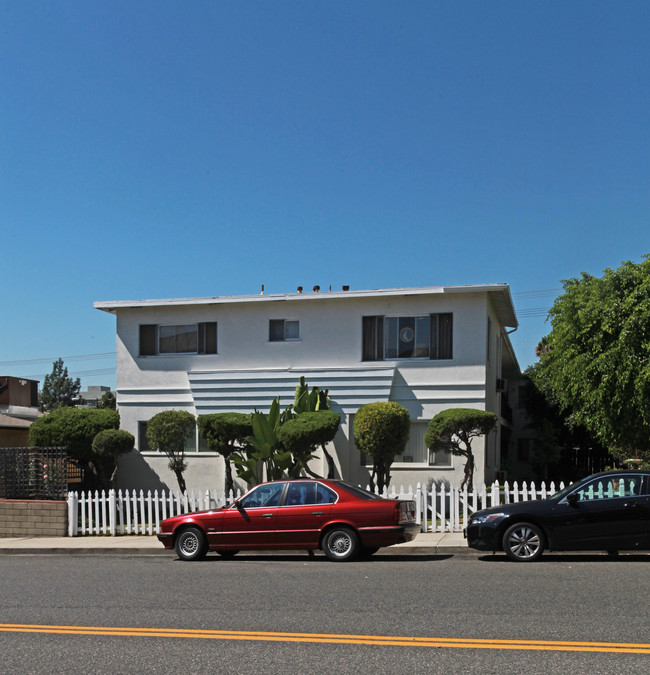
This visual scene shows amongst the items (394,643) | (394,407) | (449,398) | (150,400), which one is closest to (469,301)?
(449,398)

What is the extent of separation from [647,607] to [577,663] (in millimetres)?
2586

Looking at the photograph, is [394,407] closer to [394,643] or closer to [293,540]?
[293,540]

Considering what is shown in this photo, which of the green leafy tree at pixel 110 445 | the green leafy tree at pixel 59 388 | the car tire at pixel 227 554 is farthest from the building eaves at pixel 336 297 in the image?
the green leafy tree at pixel 59 388

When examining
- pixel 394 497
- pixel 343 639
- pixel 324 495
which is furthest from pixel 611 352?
pixel 343 639

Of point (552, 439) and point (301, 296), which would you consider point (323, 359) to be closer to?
point (301, 296)

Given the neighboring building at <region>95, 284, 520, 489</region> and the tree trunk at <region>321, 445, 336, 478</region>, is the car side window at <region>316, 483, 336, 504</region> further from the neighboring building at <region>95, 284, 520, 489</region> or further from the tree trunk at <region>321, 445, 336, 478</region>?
the neighboring building at <region>95, 284, 520, 489</region>

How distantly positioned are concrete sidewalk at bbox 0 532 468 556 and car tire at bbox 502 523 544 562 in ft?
4.95

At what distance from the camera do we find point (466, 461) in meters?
21.4

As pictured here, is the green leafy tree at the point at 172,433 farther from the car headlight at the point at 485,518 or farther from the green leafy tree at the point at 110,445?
the car headlight at the point at 485,518

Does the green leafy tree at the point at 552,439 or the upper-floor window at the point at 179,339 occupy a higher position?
the upper-floor window at the point at 179,339

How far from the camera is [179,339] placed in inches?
961

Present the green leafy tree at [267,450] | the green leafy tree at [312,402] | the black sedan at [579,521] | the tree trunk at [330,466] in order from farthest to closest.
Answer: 1. the tree trunk at [330,466]
2. the green leafy tree at [312,402]
3. the green leafy tree at [267,450]
4. the black sedan at [579,521]

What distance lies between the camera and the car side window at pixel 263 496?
555 inches

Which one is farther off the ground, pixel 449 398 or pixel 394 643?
pixel 449 398
